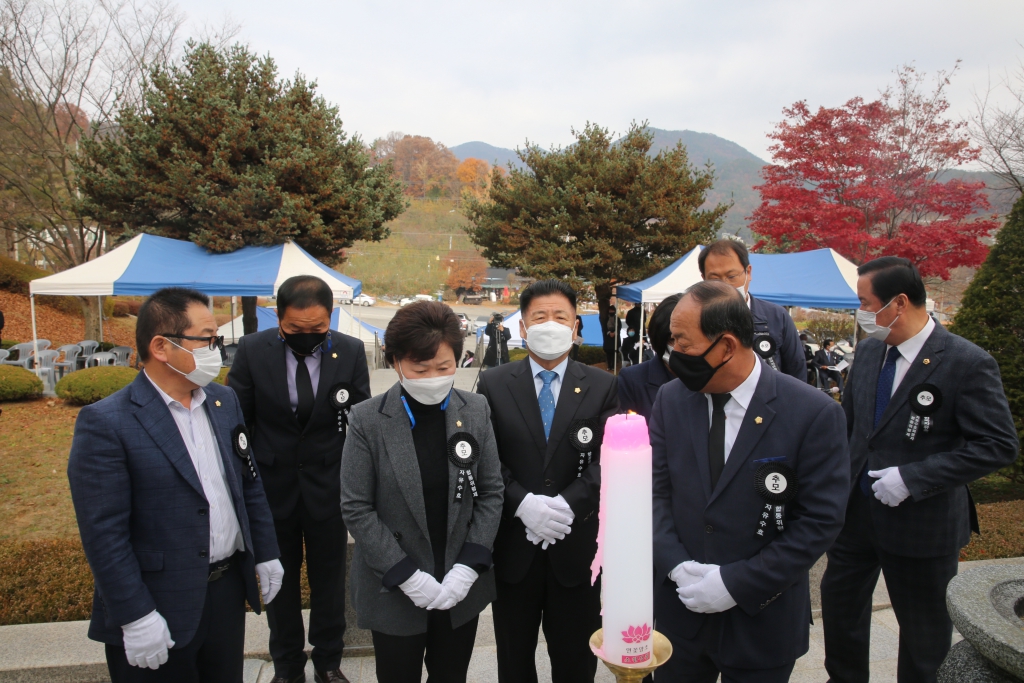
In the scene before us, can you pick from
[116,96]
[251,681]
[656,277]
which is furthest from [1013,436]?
[116,96]

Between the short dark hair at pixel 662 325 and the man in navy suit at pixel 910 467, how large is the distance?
922 mm

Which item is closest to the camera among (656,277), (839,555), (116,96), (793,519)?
(793,519)

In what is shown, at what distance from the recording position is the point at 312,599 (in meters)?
3.25

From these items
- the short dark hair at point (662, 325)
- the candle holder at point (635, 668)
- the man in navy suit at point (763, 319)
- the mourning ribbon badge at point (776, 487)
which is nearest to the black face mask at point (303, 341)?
the short dark hair at point (662, 325)

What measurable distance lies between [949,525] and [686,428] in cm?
156

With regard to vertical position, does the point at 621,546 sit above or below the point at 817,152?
below

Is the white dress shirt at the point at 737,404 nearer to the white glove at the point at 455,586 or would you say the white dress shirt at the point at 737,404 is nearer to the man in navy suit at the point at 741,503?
the man in navy suit at the point at 741,503

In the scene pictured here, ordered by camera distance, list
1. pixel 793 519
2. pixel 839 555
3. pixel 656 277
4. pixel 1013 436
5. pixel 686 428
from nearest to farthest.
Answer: pixel 793 519, pixel 686 428, pixel 1013 436, pixel 839 555, pixel 656 277

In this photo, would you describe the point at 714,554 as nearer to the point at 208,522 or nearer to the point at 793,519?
the point at 793,519

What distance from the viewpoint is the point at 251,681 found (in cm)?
317

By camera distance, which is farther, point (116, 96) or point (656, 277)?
point (116, 96)

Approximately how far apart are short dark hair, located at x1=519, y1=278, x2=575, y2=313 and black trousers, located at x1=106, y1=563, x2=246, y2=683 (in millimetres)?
1718

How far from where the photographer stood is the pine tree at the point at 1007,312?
493cm

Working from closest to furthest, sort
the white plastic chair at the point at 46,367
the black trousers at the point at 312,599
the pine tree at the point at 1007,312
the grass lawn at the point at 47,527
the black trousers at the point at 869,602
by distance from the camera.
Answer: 1. the black trousers at the point at 869,602
2. the black trousers at the point at 312,599
3. the grass lawn at the point at 47,527
4. the pine tree at the point at 1007,312
5. the white plastic chair at the point at 46,367
